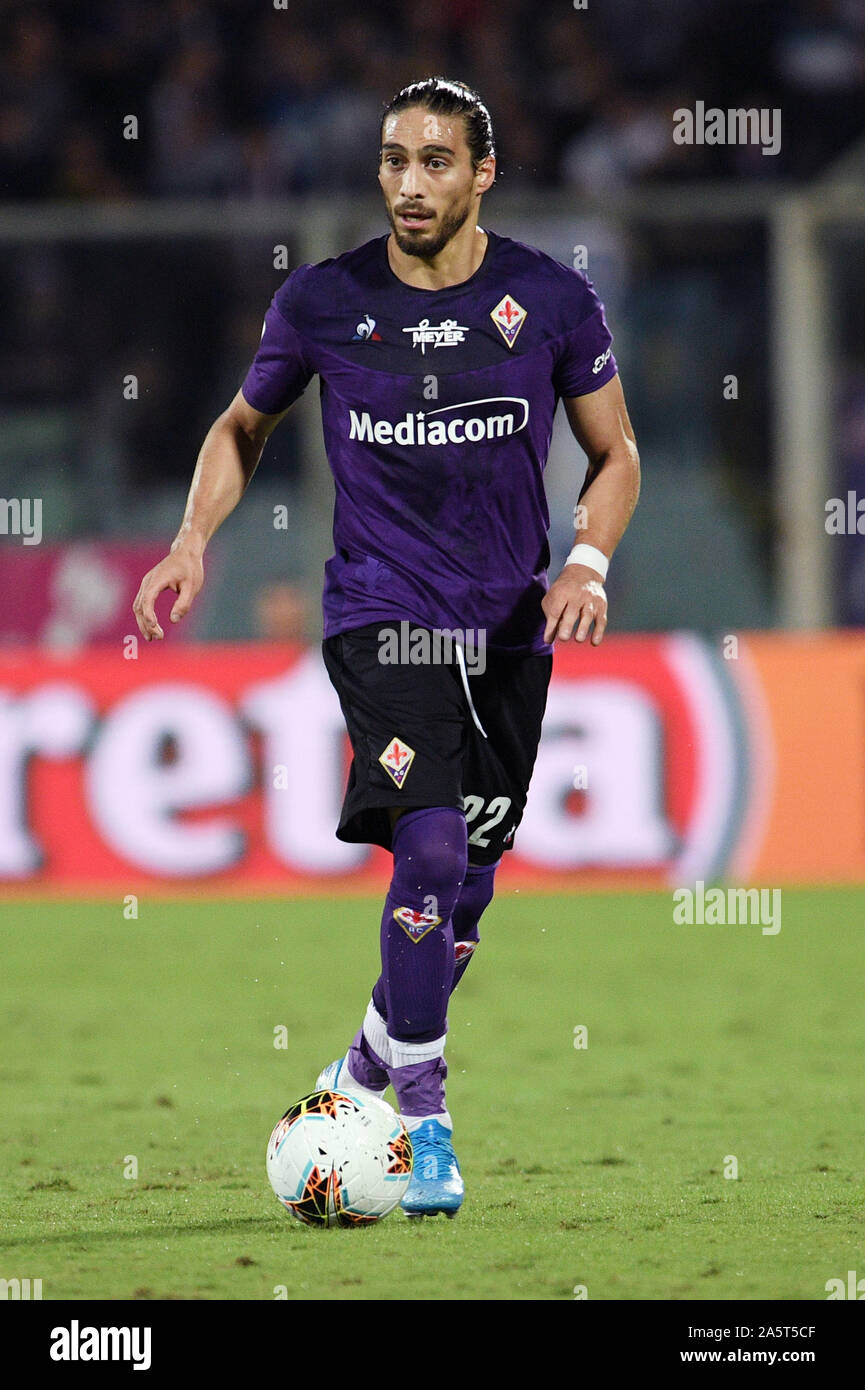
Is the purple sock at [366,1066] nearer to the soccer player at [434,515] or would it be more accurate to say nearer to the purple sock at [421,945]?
the soccer player at [434,515]

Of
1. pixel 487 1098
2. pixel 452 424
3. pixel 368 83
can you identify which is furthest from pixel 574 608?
pixel 368 83

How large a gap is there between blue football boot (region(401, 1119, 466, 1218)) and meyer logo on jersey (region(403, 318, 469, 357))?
69.2 inches

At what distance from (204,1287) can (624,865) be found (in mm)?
7294

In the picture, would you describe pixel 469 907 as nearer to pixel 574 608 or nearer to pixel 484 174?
pixel 574 608

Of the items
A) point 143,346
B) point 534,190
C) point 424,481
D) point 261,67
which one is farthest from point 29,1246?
point 261,67

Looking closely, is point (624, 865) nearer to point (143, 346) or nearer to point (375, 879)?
point (375, 879)

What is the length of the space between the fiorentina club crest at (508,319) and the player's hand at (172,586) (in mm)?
871

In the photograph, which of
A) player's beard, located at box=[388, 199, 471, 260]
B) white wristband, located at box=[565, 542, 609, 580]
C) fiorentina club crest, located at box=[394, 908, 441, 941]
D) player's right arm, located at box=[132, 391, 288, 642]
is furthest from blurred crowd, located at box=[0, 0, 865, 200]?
fiorentina club crest, located at box=[394, 908, 441, 941]

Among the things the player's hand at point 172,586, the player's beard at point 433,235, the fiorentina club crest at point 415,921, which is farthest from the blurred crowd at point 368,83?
the fiorentina club crest at point 415,921

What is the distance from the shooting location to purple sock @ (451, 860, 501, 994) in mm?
5180

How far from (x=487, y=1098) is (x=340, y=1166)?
1.91 m

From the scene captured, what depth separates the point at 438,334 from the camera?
193 inches

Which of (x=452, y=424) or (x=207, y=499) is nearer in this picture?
(x=452, y=424)

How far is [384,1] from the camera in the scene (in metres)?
15.4
